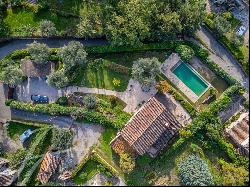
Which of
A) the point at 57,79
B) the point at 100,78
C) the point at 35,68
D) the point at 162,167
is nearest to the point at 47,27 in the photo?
the point at 35,68

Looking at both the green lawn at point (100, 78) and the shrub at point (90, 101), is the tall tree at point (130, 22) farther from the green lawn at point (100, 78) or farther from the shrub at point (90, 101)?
the shrub at point (90, 101)

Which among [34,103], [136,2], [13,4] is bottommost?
[34,103]

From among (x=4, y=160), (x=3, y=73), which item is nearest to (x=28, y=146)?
(x=4, y=160)

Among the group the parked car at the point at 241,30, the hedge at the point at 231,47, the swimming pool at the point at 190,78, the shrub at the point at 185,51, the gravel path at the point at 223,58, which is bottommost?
the swimming pool at the point at 190,78

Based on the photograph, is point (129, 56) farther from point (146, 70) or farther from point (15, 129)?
point (15, 129)

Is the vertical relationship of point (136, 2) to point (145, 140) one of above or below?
above

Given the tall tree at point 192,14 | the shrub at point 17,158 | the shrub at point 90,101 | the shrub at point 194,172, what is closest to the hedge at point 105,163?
the shrub at point 90,101

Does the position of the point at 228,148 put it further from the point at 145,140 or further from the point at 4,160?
the point at 4,160

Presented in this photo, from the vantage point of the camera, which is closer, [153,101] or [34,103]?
[153,101]
